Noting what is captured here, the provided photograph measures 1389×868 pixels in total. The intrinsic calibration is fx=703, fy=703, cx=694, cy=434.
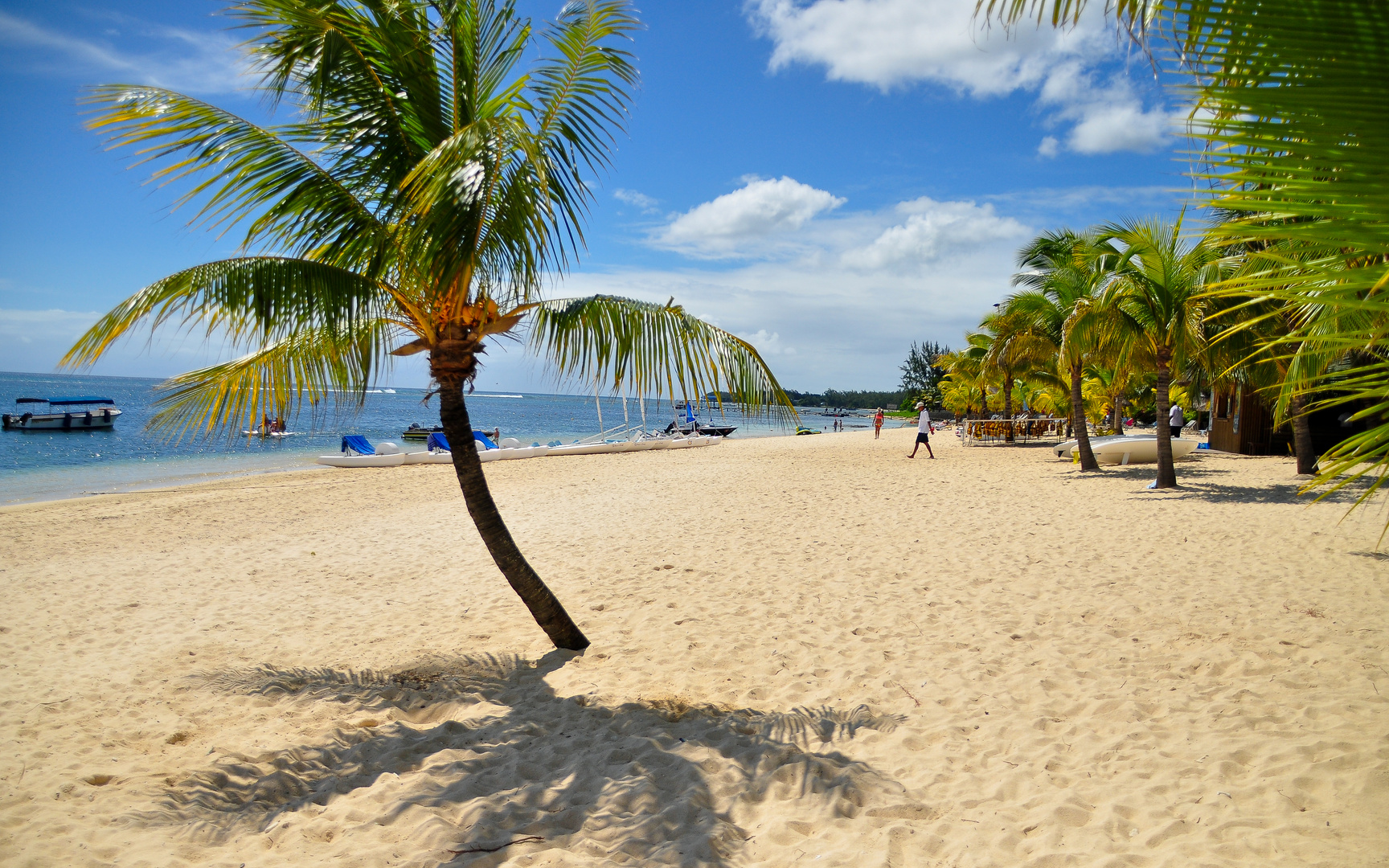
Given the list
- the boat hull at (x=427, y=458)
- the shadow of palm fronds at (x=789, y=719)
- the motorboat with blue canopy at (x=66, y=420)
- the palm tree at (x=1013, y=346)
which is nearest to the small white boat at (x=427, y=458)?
the boat hull at (x=427, y=458)

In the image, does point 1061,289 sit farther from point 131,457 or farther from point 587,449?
point 131,457

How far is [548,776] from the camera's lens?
371 cm

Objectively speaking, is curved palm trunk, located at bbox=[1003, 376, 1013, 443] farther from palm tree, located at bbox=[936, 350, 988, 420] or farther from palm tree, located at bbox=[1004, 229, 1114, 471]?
palm tree, located at bbox=[1004, 229, 1114, 471]

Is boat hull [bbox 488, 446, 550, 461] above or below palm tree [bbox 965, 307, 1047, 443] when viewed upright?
below

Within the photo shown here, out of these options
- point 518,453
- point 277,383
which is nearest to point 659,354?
point 277,383

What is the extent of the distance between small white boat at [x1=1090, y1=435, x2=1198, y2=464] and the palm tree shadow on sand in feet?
49.3

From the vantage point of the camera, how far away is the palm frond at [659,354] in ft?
15.7

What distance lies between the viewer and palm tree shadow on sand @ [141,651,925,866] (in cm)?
319

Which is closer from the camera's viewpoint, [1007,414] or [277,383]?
[277,383]

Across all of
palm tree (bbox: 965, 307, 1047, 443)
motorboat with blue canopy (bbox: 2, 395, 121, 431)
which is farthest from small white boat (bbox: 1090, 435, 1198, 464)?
motorboat with blue canopy (bbox: 2, 395, 121, 431)

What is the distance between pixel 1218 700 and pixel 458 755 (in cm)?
450

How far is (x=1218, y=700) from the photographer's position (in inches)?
167

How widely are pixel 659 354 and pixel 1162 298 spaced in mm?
10605

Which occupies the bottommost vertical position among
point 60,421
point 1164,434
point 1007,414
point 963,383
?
point 60,421
